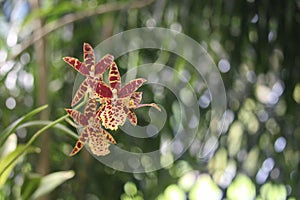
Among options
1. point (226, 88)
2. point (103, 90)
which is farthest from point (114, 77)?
point (226, 88)

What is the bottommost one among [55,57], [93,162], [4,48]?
[93,162]

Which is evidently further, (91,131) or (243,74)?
(243,74)

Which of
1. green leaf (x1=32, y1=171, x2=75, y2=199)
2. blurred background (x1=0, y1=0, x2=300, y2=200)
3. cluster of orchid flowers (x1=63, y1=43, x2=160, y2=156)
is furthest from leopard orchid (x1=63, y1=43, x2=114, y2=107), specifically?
blurred background (x1=0, y1=0, x2=300, y2=200)

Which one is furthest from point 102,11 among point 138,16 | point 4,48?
point 4,48

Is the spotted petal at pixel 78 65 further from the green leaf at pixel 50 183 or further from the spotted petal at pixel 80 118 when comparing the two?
the green leaf at pixel 50 183

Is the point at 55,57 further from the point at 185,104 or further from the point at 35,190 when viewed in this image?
the point at 35,190

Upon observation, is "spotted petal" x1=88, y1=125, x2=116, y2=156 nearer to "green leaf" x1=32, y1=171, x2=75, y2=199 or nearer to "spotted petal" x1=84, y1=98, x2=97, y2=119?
"spotted petal" x1=84, y1=98, x2=97, y2=119
